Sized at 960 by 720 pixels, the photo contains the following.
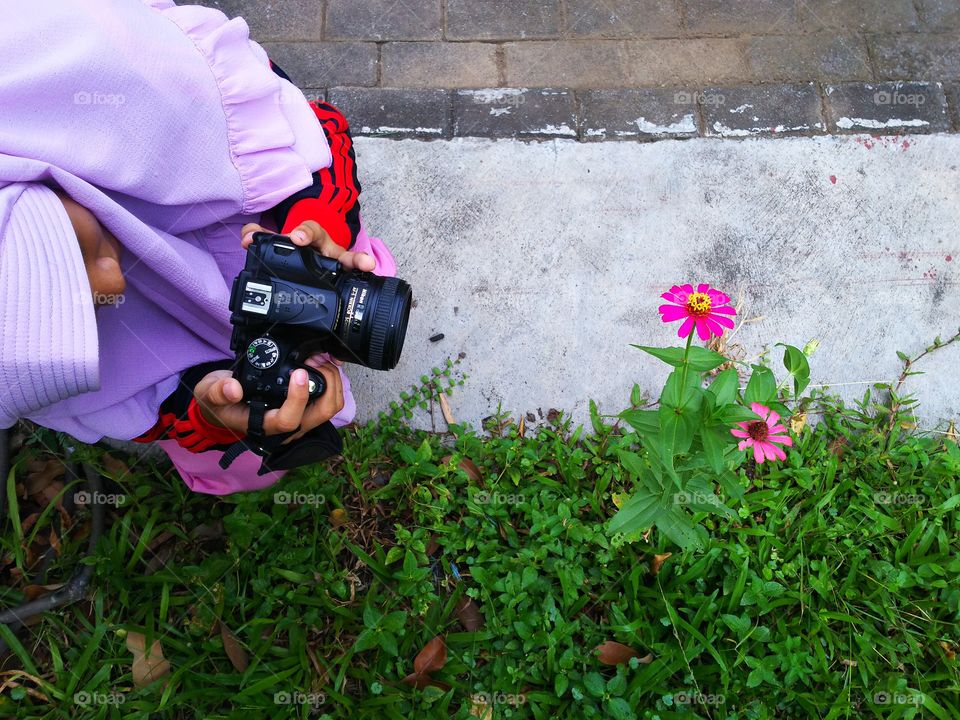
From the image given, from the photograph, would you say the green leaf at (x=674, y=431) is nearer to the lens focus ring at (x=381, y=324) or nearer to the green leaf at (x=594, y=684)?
the lens focus ring at (x=381, y=324)

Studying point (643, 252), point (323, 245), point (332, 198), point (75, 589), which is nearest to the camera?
point (323, 245)

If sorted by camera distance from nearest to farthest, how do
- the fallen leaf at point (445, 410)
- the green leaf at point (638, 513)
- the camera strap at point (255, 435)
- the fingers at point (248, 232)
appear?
the camera strap at point (255, 435) < the fingers at point (248, 232) < the green leaf at point (638, 513) < the fallen leaf at point (445, 410)

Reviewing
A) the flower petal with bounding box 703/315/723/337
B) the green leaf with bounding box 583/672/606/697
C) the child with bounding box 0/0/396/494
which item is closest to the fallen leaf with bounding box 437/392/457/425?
the child with bounding box 0/0/396/494

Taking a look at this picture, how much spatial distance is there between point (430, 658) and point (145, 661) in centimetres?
82

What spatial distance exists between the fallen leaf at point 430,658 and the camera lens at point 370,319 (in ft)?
2.97

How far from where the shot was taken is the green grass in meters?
1.97

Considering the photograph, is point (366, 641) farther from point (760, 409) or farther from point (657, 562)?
point (760, 409)

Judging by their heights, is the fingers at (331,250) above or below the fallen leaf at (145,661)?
above

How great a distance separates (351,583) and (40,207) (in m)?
1.35

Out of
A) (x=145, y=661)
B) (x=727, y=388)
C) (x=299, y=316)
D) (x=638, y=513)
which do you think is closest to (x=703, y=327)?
(x=727, y=388)

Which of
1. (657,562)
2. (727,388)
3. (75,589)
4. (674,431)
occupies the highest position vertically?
(727,388)

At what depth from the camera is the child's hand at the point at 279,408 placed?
1499 millimetres

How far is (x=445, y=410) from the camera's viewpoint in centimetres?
235

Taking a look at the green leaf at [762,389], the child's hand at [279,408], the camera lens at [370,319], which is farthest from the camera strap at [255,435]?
the green leaf at [762,389]
